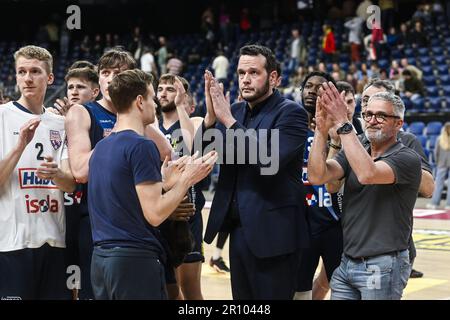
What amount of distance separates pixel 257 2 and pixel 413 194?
23357 mm

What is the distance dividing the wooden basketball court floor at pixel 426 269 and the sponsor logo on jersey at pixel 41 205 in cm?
258

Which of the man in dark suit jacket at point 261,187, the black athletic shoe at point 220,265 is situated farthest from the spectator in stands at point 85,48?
the man in dark suit jacket at point 261,187

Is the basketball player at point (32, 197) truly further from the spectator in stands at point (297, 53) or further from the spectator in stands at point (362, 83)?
the spectator in stands at point (297, 53)

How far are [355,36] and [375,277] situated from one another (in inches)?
659

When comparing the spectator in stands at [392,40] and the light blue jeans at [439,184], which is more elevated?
the spectator in stands at [392,40]

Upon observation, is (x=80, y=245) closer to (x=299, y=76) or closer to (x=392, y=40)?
(x=299, y=76)

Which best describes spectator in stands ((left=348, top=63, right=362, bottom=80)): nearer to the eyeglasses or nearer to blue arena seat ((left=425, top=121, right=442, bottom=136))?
blue arena seat ((left=425, top=121, right=442, bottom=136))

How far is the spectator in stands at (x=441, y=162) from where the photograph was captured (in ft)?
45.8

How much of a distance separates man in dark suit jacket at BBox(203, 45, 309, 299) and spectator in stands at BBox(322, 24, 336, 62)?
53.6ft

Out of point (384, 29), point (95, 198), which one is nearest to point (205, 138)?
point (95, 198)

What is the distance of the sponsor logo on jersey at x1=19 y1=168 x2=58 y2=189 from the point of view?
444 centimetres

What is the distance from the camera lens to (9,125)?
14.7 ft

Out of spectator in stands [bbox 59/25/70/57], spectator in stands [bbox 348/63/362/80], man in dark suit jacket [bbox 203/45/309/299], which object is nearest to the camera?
man in dark suit jacket [bbox 203/45/309/299]

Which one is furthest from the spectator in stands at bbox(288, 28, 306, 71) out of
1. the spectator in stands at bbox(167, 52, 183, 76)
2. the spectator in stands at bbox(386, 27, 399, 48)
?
the spectator in stands at bbox(167, 52, 183, 76)
